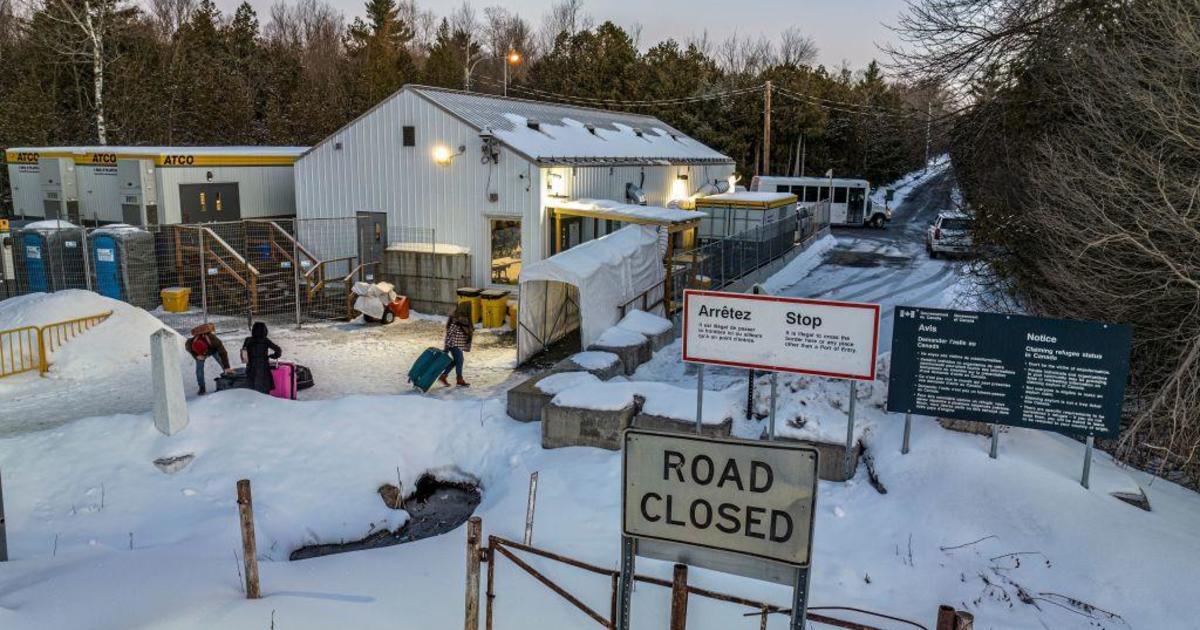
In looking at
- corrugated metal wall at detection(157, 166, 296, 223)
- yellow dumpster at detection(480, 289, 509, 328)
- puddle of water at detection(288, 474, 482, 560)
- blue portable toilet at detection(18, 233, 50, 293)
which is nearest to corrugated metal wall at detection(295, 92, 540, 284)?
yellow dumpster at detection(480, 289, 509, 328)

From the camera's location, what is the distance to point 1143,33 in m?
Answer: 10.2

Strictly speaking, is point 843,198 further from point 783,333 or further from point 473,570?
point 473,570

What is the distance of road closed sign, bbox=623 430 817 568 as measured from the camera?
371 cm

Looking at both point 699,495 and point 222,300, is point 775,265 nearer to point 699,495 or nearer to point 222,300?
point 222,300

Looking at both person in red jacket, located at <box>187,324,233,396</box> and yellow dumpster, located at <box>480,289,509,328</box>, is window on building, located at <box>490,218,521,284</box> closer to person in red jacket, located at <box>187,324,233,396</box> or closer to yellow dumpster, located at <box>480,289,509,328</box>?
yellow dumpster, located at <box>480,289,509,328</box>

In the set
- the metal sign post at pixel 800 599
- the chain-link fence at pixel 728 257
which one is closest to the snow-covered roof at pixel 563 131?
the chain-link fence at pixel 728 257

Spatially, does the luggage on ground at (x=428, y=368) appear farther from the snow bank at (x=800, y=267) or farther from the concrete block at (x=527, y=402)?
the snow bank at (x=800, y=267)

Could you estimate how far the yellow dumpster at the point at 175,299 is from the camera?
18.7 meters

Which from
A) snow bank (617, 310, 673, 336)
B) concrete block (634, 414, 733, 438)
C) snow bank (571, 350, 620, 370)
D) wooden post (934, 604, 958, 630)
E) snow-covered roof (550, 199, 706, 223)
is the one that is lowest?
concrete block (634, 414, 733, 438)

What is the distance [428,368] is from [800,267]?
18224 mm

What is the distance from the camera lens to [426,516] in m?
9.43

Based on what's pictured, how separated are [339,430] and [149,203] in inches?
570

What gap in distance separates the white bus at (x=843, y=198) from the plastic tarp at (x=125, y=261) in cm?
3113

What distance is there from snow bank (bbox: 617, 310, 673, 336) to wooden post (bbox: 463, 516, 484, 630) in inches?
425
